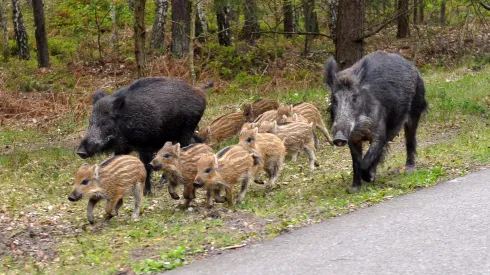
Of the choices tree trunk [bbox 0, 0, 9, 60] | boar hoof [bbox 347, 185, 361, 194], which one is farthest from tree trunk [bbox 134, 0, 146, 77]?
tree trunk [bbox 0, 0, 9, 60]

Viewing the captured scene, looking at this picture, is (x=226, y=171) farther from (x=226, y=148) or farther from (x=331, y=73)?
(x=331, y=73)

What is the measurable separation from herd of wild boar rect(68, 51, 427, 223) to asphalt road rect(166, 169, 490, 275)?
5.02 feet

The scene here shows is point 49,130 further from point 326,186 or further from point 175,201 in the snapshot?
point 326,186

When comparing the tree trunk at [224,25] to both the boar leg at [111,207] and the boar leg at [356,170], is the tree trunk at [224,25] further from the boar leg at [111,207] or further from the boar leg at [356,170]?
the boar leg at [111,207]

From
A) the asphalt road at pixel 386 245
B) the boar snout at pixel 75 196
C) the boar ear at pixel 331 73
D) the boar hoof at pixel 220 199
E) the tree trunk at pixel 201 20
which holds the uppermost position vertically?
the boar ear at pixel 331 73

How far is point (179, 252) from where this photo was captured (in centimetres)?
737

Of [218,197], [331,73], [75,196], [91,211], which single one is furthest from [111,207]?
[331,73]

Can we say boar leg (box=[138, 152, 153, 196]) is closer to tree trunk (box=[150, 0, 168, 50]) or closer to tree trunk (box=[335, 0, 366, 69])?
tree trunk (box=[335, 0, 366, 69])

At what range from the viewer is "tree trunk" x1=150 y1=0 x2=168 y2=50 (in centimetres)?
2630

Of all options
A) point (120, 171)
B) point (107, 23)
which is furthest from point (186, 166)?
point (107, 23)

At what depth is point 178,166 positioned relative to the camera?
10453 millimetres

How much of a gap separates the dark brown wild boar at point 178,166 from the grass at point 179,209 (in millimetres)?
271

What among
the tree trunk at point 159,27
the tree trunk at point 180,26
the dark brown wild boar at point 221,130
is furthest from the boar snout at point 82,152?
the tree trunk at point 159,27

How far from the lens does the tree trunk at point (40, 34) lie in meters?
26.4
